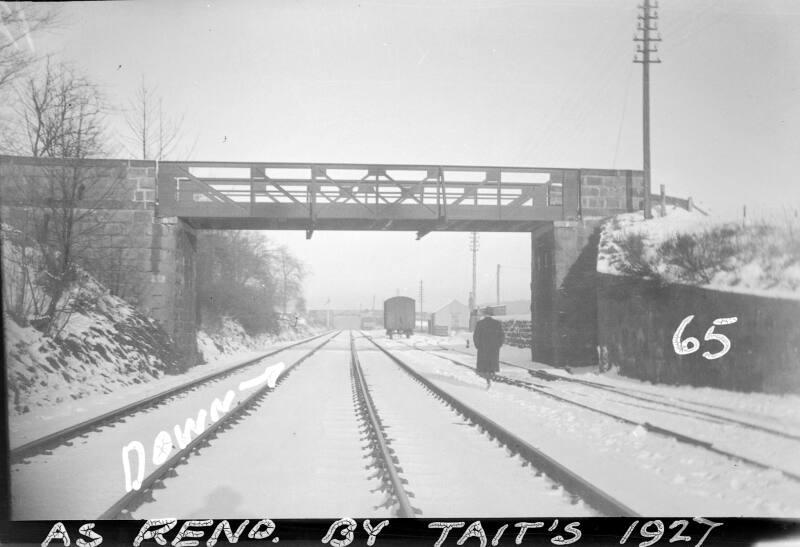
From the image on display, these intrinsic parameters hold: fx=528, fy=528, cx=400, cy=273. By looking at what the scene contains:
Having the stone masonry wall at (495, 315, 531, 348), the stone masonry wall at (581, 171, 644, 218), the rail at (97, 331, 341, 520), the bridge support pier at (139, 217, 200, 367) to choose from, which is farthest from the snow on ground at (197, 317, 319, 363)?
the stone masonry wall at (495, 315, 531, 348)

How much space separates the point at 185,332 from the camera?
13.0 meters

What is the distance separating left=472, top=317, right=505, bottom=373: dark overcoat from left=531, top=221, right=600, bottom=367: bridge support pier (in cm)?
362

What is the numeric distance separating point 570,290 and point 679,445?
33.0 ft

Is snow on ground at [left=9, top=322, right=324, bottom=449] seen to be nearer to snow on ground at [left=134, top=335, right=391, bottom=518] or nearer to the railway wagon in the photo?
snow on ground at [left=134, top=335, right=391, bottom=518]

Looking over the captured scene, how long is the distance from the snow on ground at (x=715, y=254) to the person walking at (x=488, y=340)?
292 centimetres

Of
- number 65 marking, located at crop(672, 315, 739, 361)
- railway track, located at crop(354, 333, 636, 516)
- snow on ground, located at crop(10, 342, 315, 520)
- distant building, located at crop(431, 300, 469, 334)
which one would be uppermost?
number 65 marking, located at crop(672, 315, 739, 361)

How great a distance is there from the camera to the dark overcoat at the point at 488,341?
11.5 metres

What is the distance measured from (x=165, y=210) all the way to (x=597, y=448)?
960 centimetres

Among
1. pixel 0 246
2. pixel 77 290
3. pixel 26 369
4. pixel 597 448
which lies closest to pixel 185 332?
pixel 77 290

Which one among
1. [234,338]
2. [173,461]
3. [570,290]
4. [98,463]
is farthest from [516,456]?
[570,290]

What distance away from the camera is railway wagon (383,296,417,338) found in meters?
46.7

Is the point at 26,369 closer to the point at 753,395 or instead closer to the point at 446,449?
the point at 446,449

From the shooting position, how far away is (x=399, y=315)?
4703 cm

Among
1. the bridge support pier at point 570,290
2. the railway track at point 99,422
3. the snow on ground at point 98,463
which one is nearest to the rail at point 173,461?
the snow on ground at point 98,463
